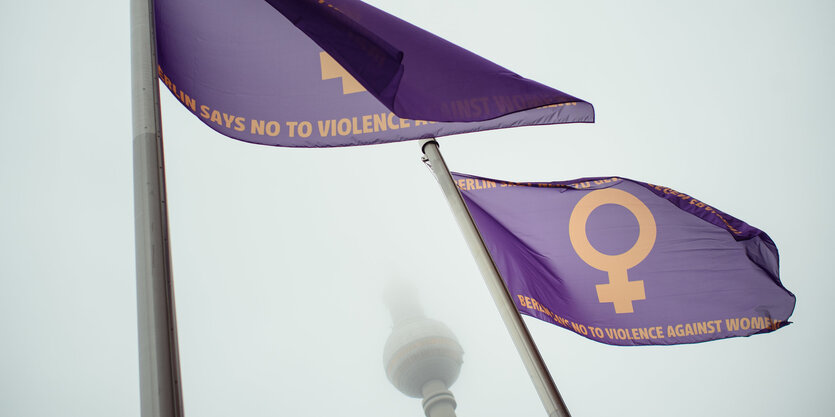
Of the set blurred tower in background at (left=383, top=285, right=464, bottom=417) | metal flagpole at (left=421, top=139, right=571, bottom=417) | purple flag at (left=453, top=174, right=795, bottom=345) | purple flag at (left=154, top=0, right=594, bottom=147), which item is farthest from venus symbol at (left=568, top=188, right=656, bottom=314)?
blurred tower in background at (left=383, top=285, right=464, bottom=417)

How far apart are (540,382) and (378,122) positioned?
2679 mm

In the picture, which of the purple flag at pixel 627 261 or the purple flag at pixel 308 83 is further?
the purple flag at pixel 627 261

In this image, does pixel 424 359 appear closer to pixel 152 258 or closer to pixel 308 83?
pixel 308 83

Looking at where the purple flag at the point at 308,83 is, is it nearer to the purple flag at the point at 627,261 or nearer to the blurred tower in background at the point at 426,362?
the purple flag at the point at 627,261

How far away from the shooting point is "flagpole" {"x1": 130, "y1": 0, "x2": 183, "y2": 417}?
2.32 metres

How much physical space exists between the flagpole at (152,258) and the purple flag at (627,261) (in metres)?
4.63

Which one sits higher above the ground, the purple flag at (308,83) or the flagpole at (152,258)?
the purple flag at (308,83)

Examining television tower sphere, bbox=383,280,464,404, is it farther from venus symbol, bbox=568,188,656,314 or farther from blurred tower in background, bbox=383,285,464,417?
venus symbol, bbox=568,188,656,314

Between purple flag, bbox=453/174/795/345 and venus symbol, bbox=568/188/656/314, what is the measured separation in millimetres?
15

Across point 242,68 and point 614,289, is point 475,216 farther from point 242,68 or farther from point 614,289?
point 242,68

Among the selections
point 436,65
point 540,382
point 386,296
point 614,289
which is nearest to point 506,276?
point 614,289

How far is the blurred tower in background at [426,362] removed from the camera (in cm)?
6181

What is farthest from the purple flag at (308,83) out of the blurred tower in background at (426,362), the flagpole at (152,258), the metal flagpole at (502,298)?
the blurred tower in background at (426,362)

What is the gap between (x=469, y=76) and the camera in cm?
469
